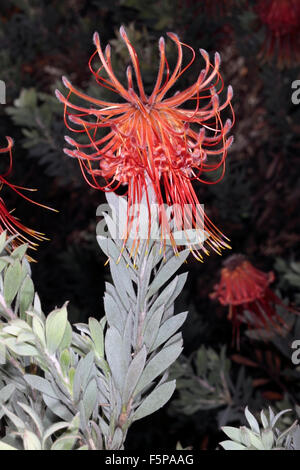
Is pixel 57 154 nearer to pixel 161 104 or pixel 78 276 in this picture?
pixel 78 276

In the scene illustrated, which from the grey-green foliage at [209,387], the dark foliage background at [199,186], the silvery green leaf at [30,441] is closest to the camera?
the silvery green leaf at [30,441]

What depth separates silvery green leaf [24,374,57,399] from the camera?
0.19m

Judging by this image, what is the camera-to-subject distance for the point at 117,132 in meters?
0.22

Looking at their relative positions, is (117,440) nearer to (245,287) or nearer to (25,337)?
(25,337)

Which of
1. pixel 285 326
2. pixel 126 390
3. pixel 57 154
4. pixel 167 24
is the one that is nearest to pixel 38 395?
pixel 126 390

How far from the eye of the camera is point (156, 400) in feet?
0.70

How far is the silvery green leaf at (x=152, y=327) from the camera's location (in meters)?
0.22

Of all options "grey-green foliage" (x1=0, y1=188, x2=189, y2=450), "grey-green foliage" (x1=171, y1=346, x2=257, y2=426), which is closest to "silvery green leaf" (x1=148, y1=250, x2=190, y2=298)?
"grey-green foliage" (x1=0, y1=188, x2=189, y2=450)

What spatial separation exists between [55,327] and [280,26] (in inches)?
26.4

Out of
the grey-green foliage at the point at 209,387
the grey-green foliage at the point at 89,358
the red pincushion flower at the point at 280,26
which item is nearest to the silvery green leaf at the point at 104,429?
the grey-green foliage at the point at 89,358

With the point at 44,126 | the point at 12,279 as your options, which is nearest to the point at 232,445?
the point at 12,279

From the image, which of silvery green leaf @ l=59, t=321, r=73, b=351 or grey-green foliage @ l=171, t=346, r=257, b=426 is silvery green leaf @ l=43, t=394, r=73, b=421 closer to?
silvery green leaf @ l=59, t=321, r=73, b=351

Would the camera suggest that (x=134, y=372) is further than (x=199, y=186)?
No

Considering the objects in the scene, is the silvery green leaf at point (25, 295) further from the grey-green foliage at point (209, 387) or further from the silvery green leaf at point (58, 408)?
the grey-green foliage at point (209, 387)
